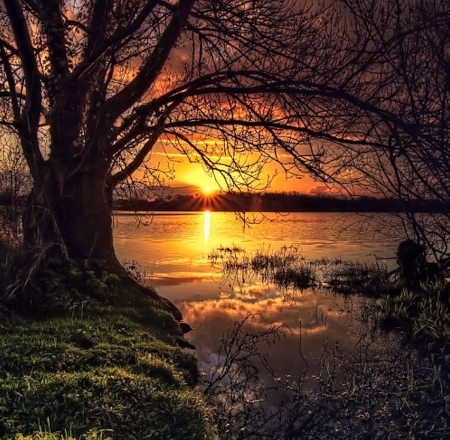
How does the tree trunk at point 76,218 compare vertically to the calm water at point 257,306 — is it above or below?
above

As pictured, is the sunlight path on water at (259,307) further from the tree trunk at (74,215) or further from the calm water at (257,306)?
the tree trunk at (74,215)

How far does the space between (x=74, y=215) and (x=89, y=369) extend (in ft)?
15.7

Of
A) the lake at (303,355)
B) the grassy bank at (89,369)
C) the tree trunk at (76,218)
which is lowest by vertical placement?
the lake at (303,355)

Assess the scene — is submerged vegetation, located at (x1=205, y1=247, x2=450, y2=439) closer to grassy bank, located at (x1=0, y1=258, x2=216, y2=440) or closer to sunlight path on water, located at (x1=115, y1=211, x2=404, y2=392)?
sunlight path on water, located at (x1=115, y1=211, x2=404, y2=392)

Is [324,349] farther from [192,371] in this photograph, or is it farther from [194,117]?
[194,117]

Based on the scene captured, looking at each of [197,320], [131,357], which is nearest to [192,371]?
[131,357]

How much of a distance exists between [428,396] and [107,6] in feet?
25.0

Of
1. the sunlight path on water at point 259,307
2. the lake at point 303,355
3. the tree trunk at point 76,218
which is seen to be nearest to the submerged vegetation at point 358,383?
the lake at point 303,355

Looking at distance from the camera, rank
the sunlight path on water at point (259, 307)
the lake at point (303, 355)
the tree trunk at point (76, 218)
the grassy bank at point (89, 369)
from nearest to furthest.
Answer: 1. the grassy bank at point (89, 369)
2. the lake at point (303, 355)
3. the sunlight path on water at point (259, 307)
4. the tree trunk at point (76, 218)

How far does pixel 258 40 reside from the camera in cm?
826

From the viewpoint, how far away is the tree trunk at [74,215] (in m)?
8.73

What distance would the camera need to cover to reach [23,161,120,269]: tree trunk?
8.73 m

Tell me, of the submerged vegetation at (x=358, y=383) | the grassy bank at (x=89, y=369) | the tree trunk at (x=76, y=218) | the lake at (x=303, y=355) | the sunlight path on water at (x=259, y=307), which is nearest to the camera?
the grassy bank at (x=89, y=369)

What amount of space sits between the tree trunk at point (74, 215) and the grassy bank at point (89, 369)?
914 mm
